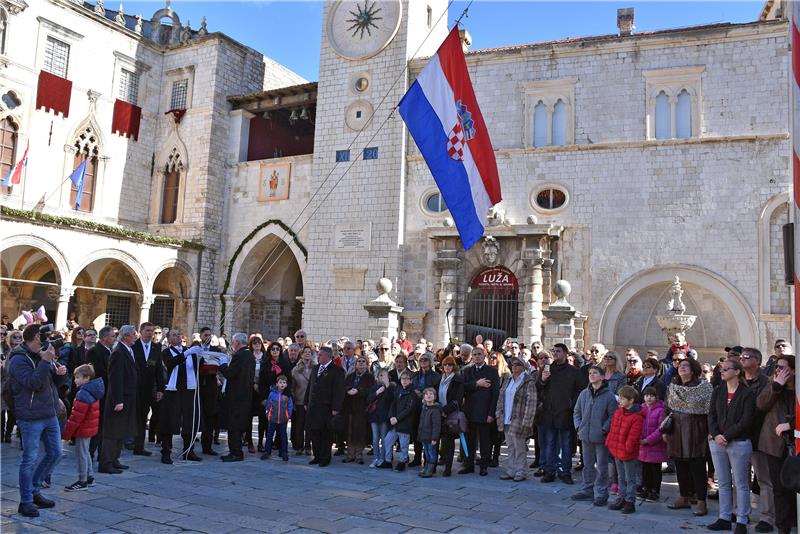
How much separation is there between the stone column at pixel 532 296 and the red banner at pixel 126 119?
47.0ft

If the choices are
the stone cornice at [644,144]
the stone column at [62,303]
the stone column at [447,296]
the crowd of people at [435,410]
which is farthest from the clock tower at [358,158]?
the crowd of people at [435,410]

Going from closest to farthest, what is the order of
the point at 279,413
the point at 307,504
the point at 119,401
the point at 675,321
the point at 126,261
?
the point at 307,504, the point at 119,401, the point at 279,413, the point at 675,321, the point at 126,261

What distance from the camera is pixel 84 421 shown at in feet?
22.7

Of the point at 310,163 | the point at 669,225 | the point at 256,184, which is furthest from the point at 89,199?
the point at 669,225

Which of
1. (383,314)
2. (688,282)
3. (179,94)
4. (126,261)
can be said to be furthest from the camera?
(179,94)

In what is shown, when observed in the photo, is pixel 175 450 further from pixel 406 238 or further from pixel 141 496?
pixel 406 238

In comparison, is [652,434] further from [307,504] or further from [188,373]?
[188,373]

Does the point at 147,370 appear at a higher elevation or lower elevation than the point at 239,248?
lower

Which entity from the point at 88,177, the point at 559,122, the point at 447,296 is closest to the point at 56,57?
the point at 88,177

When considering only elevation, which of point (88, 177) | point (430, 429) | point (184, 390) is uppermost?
point (88, 177)

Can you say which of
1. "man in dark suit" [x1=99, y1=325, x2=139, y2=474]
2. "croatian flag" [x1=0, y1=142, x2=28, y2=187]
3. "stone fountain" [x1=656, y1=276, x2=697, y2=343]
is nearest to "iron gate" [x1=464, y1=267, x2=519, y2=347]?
"stone fountain" [x1=656, y1=276, x2=697, y2=343]

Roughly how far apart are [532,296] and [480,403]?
8.48m

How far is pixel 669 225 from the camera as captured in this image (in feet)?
53.9

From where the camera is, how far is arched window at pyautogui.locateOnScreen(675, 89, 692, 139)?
16.8 m
